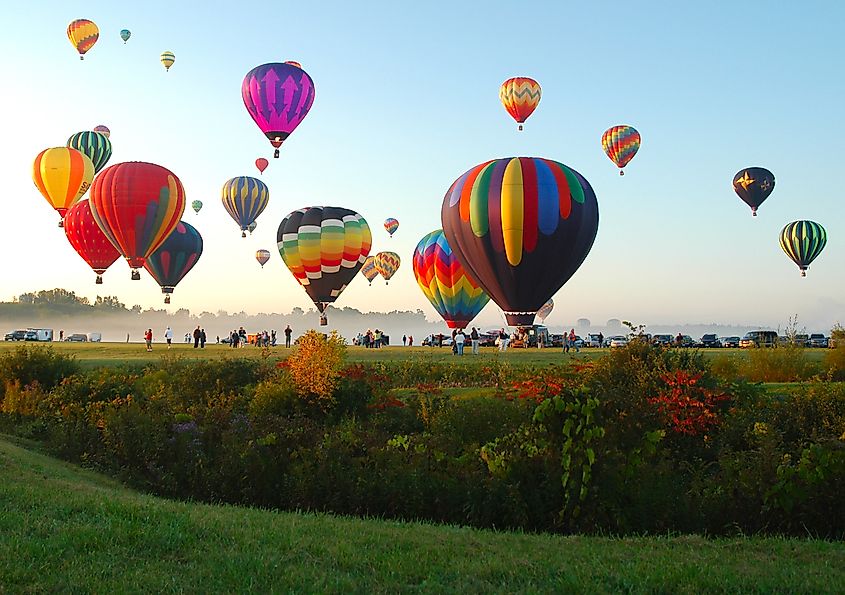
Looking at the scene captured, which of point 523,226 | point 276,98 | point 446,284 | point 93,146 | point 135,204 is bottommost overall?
point 446,284

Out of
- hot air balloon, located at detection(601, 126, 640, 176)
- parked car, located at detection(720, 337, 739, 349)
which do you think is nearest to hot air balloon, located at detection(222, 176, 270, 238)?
hot air balloon, located at detection(601, 126, 640, 176)

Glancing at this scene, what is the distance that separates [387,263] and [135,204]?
142 feet

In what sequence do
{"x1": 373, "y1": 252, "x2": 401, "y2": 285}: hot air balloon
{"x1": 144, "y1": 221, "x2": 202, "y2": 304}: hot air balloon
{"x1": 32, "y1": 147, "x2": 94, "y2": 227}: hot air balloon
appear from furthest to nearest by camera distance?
{"x1": 373, "y1": 252, "x2": 401, "y2": 285}: hot air balloon → {"x1": 144, "y1": 221, "x2": 202, "y2": 304}: hot air balloon → {"x1": 32, "y1": 147, "x2": 94, "y2": 227}: hot air balloon

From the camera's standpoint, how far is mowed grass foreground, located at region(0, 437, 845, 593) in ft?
23.0

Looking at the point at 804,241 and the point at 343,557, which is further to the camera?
the point at 804,241

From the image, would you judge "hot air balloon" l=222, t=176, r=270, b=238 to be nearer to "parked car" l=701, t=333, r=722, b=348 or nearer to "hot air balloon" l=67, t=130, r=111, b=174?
"hot air balloon" l=67, t=130, r=111, b=174

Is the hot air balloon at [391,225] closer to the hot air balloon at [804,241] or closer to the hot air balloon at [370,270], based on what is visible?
the hot air balloon at [370,270]

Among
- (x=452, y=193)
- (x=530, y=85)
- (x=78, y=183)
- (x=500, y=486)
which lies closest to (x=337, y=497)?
(x=500, y=486)

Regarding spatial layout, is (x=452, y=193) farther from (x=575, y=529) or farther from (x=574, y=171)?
(x=575, y=529)

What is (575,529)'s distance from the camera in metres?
10.6

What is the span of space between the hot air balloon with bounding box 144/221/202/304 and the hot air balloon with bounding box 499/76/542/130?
74.9ft

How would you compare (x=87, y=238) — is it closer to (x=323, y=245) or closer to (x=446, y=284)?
(x=323, y=245)

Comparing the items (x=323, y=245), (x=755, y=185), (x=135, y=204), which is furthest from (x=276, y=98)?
(x=755, y=185)

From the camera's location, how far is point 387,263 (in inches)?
3334
